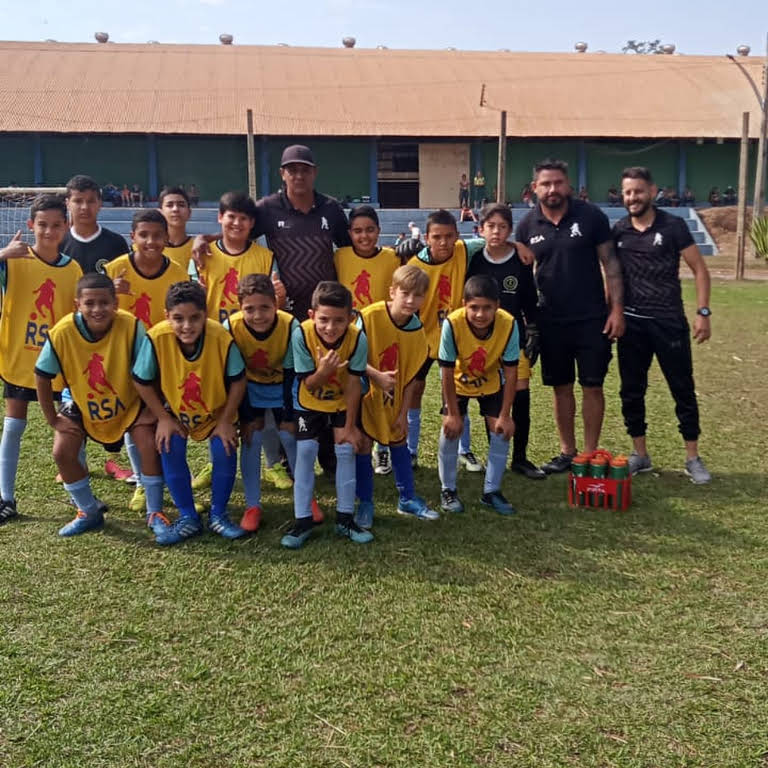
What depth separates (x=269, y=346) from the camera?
4.73 m

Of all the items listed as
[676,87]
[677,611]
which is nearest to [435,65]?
[676,87]

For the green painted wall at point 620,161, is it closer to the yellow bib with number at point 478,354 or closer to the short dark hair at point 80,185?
the yellow bib with number at point 478,354

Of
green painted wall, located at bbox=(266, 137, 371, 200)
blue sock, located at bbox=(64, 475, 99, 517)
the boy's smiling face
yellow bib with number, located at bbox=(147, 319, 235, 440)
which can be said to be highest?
green painted wall, located at bbox=(266, 137, 371, 200)

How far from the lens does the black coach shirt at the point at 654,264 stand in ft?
18.0

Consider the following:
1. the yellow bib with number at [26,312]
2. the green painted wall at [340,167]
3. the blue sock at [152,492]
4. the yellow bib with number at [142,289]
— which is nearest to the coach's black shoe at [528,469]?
the blue sock at [152,492]

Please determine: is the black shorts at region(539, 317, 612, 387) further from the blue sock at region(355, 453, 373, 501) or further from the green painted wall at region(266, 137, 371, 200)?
the green painted wall at region(266, 137, 371, 200)

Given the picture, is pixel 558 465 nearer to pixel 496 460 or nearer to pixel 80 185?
pixel 496 460

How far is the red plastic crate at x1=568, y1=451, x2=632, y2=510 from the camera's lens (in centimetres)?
494

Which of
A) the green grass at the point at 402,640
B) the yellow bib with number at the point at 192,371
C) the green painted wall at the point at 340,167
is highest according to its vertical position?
the green painted wall at the point at 340,167

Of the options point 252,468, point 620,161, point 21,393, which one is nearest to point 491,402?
point 252,468

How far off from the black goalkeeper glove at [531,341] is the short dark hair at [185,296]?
2.39m

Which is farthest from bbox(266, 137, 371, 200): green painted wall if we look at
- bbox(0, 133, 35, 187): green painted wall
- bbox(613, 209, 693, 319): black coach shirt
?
bbox(613, 209, 693, 319): black coach shirt

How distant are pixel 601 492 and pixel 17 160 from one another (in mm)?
28526

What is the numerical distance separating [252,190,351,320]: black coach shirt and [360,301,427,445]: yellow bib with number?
712 mm
